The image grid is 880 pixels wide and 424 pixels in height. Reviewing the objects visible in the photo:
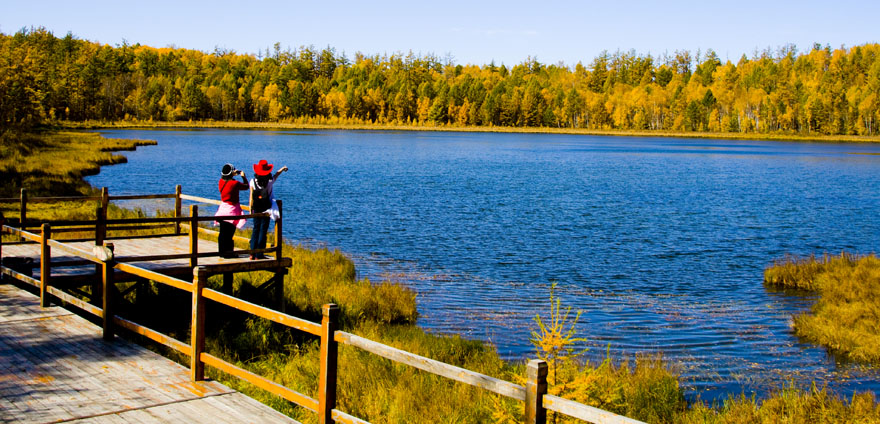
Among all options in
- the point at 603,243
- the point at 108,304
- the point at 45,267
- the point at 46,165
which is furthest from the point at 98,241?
the point at 46,165

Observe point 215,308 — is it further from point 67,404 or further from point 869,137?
point 869,137

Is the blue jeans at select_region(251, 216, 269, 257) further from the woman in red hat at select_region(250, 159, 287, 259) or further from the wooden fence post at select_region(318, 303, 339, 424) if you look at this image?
the wooden fence post at select_region(318, 303, 339, 424)

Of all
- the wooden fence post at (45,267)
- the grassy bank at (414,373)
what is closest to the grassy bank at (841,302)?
the grassy bank at (414,373)

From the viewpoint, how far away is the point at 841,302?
17.4m

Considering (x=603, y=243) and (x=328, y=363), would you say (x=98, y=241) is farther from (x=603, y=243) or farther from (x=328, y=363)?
(x=603, y=243)

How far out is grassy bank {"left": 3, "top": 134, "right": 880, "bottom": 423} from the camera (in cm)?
868

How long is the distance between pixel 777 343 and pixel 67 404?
13.1 meters

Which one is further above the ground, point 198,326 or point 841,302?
point 198,326

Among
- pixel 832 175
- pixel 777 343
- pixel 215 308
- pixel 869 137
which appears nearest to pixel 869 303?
pixel 777 343

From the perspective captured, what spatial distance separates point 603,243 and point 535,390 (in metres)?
24.4

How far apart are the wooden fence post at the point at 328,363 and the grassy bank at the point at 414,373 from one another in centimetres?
163

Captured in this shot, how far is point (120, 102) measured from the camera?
188 meters

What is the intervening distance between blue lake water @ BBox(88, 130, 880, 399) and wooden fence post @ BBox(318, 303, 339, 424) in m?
7.19

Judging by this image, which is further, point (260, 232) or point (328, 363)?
point (260, 232)
